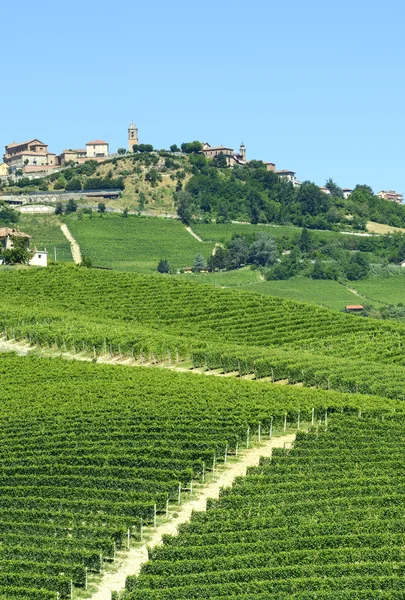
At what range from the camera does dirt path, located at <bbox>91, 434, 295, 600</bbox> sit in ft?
85.4

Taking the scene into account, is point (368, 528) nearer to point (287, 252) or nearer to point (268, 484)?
point (268, 484)

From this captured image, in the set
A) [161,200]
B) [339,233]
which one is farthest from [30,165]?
[339,233]

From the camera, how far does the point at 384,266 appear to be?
132000 mm

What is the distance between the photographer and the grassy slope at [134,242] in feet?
399

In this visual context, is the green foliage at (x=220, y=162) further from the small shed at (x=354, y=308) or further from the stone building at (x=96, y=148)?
the small shed at (x=354, y=308)

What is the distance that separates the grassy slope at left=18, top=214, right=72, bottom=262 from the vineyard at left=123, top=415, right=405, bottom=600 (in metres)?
85.4

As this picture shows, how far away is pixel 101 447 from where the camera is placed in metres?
35.2

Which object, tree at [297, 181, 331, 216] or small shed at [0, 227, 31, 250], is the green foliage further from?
small shed at [0, 227, 31, 250]

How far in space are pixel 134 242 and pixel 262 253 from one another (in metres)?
15.1

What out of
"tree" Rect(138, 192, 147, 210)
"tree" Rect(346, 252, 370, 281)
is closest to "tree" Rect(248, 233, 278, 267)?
"tree" Rect(346, 252, 370, 281)

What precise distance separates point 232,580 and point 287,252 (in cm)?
11430

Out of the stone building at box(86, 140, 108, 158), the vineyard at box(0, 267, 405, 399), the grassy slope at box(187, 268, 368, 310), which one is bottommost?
the grassy slope at box(187, 268, 368, 310)

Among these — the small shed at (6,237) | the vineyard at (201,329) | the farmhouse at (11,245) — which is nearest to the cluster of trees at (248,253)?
the small shed at (6,237)

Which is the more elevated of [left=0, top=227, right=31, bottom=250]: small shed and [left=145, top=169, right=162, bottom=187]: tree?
[left=145, top=169, right=162, bottom=187]: tree
